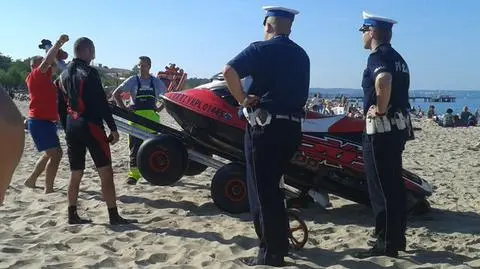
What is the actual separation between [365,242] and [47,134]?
4125 mm

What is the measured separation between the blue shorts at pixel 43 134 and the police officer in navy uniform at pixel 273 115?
3.64 meters

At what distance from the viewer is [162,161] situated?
6363 mm

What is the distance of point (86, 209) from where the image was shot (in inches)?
259

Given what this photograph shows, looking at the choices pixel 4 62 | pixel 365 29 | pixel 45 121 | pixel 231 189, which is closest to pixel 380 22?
pixel 365 29

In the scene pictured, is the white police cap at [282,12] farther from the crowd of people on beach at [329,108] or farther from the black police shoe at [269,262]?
the crowd of people on beach at [329,108]

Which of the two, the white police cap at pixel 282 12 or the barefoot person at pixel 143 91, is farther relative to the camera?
the barefoot person at pixel 143 91

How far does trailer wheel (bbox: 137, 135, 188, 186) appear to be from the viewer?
6.34 m

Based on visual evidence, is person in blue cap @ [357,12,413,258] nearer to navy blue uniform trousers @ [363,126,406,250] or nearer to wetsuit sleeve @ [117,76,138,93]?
navy blue uniform trousers @ [363,126,406,250]

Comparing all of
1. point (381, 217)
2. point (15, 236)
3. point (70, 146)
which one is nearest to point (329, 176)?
point (381, 217)

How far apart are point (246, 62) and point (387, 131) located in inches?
51.2

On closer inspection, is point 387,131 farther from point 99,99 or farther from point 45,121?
point 45,121

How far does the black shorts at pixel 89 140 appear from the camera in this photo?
5.75m

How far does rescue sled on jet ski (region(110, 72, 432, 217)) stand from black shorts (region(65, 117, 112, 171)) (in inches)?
25.5

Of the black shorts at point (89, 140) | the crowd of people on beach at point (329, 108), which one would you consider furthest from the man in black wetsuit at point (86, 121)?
the crowd of people on beach at point (329, 108)
